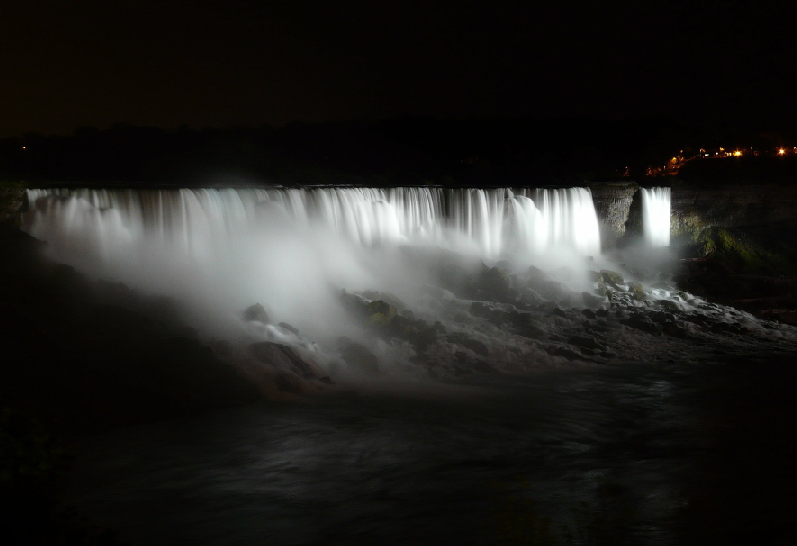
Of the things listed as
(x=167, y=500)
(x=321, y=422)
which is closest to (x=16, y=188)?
(x=321, y=422)

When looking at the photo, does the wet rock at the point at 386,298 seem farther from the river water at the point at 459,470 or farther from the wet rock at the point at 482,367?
the river water at the point at 459,470

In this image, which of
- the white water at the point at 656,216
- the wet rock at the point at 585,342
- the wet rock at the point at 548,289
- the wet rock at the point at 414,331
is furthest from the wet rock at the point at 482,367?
the white water at the point at 656,216

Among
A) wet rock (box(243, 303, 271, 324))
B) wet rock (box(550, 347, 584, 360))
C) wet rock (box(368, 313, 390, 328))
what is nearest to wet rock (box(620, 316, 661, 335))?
wet rock (box(550, 347, 584, 360))

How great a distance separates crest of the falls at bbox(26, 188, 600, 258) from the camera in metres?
19.4

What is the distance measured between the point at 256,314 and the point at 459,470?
862 cm

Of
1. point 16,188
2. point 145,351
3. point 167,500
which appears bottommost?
point 167,500

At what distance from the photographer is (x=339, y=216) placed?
24547 millimetres

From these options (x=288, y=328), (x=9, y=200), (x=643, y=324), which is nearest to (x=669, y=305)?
(x=643, y=324)

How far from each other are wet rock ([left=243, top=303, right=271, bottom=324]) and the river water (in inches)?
167

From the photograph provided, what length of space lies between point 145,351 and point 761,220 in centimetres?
2959

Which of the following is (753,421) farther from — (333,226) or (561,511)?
(333,226)

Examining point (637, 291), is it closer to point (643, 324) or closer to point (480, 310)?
point (643, 324)

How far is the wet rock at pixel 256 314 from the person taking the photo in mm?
17875

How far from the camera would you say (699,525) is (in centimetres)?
857
